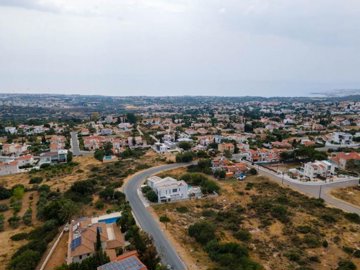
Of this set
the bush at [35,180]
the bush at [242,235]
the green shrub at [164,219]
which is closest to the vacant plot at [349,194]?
the bush at [242,235]

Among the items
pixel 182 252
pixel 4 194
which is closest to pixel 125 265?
pixel 182 252

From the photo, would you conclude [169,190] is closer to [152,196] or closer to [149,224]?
[152,196]

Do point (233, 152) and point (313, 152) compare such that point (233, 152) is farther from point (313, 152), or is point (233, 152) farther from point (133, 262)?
point (133, 262)

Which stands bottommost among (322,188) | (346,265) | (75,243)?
(322,188)

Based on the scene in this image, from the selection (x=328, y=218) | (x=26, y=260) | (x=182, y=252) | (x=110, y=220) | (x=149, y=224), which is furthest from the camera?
Answer: (x=328, y=218)

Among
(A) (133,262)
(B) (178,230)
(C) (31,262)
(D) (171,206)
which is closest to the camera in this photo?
(A) (133,262)

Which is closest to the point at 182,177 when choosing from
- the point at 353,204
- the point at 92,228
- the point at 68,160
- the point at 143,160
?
the point at 143,160

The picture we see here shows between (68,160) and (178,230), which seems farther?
(68,160)

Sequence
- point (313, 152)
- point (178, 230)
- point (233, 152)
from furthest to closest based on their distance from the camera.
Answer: point (233, 152)
point (313, 152)
point (178, 230)
